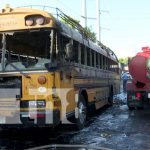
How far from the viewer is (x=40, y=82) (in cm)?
973

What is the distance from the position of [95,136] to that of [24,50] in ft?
9.56

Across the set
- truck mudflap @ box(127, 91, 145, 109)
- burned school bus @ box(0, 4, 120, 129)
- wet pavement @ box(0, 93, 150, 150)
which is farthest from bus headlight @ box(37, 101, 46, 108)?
truck mudflap @ box(127, 91, 145, 109)

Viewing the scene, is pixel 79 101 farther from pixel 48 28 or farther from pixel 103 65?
pixel 103 65

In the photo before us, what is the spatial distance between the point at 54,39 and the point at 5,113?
80.4 inches

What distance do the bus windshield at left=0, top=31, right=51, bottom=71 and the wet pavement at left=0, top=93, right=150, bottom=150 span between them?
1.86 metres

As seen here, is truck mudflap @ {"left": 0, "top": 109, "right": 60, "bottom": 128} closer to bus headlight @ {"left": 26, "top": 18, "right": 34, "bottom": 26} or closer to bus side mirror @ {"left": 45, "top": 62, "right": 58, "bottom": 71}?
bus side mirror @ {"left": 45, "top": 62, "right": 58, "bottom": 71}

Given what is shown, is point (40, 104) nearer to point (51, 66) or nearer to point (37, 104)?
point (37, 104)

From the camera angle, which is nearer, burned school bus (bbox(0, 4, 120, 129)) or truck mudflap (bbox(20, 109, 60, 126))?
truck mudflap (bbox(20, 109, 60, 126))

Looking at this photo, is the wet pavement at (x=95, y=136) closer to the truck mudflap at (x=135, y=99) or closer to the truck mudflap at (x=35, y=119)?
the truck mudflap at (x=35, y=119)

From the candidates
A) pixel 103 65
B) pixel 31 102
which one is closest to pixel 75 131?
pixel 31 102

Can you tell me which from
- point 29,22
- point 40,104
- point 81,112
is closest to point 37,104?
point 40,104

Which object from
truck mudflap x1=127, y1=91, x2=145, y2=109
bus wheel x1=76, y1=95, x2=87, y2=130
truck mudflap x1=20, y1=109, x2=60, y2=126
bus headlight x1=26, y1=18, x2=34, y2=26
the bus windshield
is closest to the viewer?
truck mudflap x1=20, y1=109, x2=60, y2=126

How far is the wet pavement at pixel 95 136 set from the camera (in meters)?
9.99

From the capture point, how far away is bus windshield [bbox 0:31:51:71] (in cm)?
993
